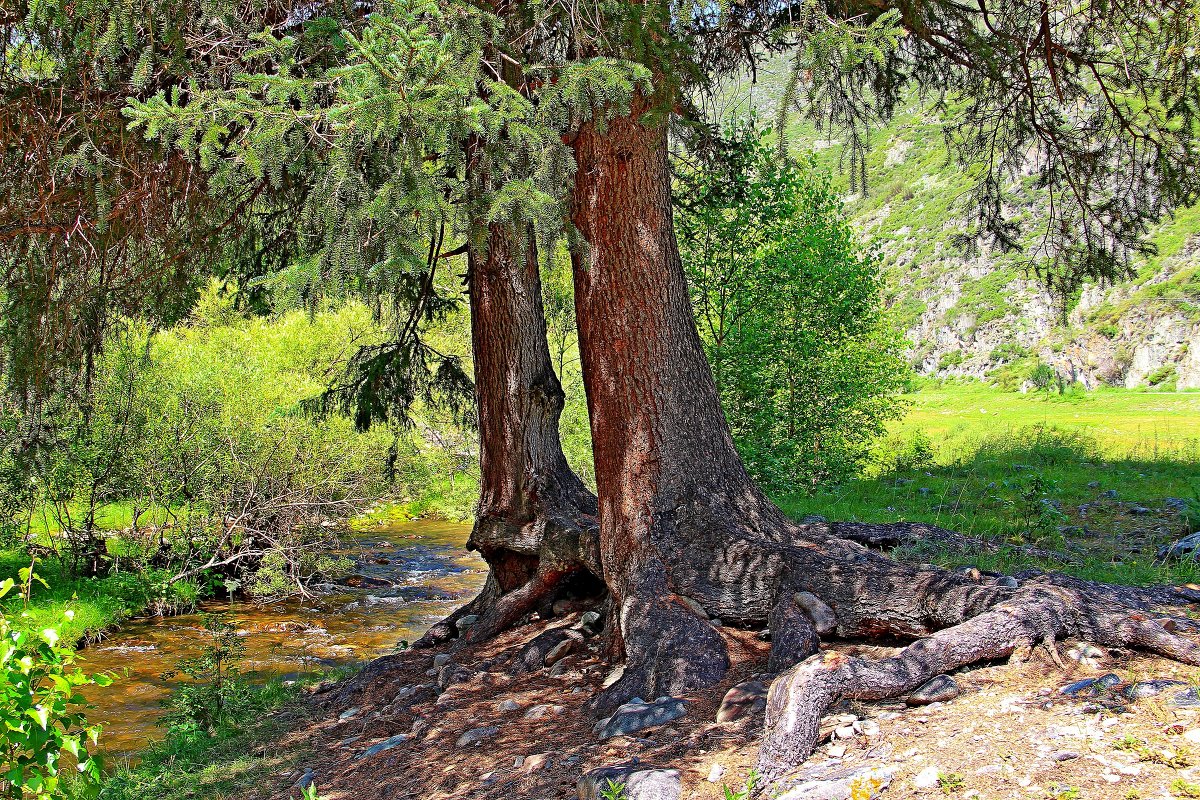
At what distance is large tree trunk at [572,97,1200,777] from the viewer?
15.1ft

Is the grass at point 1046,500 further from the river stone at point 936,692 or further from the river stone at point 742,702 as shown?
the river stone at point 742,702

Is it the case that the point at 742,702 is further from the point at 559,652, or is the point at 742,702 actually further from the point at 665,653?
the point at 559,652

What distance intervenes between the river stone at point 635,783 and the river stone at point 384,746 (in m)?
2.10

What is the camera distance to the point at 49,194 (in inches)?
215

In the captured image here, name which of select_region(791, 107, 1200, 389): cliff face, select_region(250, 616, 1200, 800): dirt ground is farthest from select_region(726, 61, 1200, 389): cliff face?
select_region(250, 616, 1200, 800): dirt ground

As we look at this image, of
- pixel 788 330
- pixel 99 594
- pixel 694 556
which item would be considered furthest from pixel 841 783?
pixel 99 594

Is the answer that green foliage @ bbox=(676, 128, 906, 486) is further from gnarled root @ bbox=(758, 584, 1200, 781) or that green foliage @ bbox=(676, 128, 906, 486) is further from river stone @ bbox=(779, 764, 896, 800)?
river stone @ bbox=(779, 764, 896, 800)

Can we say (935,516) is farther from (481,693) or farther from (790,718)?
(790,718)

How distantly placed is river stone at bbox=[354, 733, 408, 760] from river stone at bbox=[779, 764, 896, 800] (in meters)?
3.09

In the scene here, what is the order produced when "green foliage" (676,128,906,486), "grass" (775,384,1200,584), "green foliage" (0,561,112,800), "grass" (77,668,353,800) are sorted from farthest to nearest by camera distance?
"green foliage" (676,128,906,486)
"grass" (775,384,1200,584)
"grass" (77,668,353,800)
"green foliage" (0,561,112,800)

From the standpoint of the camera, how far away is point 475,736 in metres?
4.98

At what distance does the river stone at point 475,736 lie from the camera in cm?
493

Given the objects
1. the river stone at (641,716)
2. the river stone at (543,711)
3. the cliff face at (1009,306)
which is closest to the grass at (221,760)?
the river stone at (543,711)

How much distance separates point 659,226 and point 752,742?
3.07m
